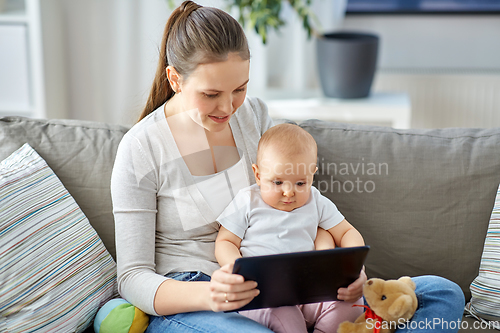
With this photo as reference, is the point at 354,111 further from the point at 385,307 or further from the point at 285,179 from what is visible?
the point at 385,307

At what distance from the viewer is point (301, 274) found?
0.98 metres

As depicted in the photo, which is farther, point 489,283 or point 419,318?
point 489,283

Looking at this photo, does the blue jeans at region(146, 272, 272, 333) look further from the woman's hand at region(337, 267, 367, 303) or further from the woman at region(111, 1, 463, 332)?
the woman's hand at region(337, 267, 367, 303)

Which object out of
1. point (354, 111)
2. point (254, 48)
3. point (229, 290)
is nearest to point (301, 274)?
point (229, 290)

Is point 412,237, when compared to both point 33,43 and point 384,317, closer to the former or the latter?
point 384,317

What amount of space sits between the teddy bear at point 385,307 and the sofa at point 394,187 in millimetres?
320

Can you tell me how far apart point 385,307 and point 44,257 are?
2.52 ft

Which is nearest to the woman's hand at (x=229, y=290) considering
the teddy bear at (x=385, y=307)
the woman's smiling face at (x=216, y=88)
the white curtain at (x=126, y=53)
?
the teddy bear at (x=385, y=307)

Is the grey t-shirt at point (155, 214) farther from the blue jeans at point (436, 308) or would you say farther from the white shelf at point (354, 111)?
the white shelf at point (354, 111)

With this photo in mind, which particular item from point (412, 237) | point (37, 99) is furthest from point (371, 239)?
point (37, 99)

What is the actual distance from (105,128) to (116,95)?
1.58m

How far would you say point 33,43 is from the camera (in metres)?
2.45

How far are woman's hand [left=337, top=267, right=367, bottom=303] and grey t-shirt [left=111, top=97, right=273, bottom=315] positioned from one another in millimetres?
316

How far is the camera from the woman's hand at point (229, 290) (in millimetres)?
970
